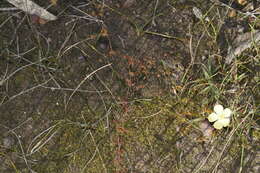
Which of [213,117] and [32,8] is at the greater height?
[32,8]

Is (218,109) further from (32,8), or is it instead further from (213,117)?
(32,8)

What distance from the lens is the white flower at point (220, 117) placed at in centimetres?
154

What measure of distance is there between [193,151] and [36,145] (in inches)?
30.3

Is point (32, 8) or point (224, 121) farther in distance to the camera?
point (32, 8)

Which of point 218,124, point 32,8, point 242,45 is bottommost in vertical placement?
point 218,124

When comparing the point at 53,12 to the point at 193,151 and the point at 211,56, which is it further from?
the point at 193,151

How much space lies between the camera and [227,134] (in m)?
1.58

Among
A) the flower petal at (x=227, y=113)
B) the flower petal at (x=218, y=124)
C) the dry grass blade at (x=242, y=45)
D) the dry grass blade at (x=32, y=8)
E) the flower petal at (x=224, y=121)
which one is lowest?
the flower petal at (x=218, y=124)

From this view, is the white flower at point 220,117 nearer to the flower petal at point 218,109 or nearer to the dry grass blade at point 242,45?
the flower petal at point 218,109

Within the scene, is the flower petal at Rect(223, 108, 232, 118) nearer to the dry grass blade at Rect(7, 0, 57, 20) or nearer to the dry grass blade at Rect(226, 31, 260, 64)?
the dry grass blade at Rect(226, 31, 260, 64)

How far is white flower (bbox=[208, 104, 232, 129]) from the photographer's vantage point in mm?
1538

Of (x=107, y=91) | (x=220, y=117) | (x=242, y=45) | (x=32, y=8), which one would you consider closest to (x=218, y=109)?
(x=220, y=117)

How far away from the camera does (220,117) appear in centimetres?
155

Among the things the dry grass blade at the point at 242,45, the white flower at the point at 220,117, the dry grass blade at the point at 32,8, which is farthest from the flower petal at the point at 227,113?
the dry grass blade at the point at 32,8
